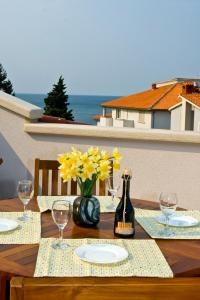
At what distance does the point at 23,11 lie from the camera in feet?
35.4

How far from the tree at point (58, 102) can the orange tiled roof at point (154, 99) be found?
A: 1289cm

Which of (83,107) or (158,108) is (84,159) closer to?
(158,108)

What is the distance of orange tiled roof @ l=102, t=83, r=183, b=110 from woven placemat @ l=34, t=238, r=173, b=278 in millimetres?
33018

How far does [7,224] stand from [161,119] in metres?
34.4

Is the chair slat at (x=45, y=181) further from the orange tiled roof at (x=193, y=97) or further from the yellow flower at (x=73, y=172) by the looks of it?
the orange tiled roof at (x=193, y=97)

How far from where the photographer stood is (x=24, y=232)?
1.98 metres

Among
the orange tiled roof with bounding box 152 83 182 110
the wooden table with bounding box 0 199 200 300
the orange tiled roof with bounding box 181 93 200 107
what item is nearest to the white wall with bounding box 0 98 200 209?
the wooden table with bounding box 0 199 200 300

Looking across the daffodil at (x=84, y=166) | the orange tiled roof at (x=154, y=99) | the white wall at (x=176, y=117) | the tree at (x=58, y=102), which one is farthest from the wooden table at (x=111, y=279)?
the orange tiled roof at (x=154, y=99)

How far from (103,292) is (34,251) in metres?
0.86

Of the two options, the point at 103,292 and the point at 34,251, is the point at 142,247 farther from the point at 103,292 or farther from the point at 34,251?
the point at 103,292

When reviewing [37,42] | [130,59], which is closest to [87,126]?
[37,42]

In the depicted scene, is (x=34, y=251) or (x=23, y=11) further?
(x=23, y=11)

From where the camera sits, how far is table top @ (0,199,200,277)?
1612 mm

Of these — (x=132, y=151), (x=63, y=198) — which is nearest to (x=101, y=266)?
(x=63, y=198)
